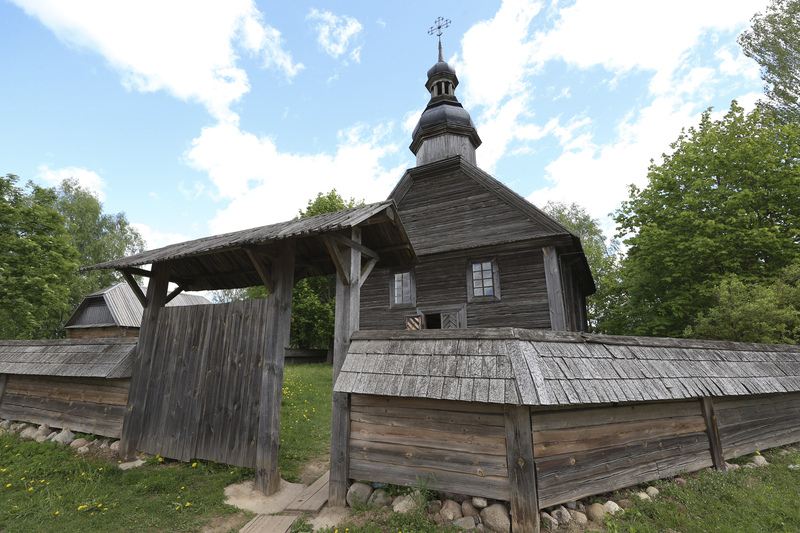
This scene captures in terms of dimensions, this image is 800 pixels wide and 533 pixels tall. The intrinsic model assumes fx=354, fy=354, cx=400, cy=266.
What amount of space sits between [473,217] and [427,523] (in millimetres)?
10247

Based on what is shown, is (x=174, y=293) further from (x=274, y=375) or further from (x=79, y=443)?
(x=274, y=375)

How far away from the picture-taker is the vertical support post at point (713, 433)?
548cm

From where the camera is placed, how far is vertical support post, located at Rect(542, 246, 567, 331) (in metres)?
10.9

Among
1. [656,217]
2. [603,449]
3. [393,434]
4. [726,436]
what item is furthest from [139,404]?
[656,217]

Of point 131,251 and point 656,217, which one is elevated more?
point 131,251

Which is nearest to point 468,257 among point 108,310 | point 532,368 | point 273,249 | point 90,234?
point 273,249

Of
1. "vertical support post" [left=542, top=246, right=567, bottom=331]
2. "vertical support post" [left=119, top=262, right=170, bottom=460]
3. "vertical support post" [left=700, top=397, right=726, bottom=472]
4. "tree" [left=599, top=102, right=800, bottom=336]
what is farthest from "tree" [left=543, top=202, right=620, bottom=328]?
"vertical support post" [left=119, top=262, right=170, bottom=460]

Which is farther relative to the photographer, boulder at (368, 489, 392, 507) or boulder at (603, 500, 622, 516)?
boulder at (368, 489, 392, 507)

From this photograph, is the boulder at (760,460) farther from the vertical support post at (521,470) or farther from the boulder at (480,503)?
the boulder at (480,503)

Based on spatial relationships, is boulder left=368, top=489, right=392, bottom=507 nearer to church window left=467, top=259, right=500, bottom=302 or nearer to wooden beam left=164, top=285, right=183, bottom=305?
wooden beam left=164, top=285, right=183, bottom=305

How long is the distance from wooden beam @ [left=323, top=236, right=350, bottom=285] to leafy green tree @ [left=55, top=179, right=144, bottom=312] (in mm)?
28981

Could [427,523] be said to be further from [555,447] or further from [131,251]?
[131,251]

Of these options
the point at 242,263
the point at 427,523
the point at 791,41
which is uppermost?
the point at 791,41

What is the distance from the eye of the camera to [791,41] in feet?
52.3
